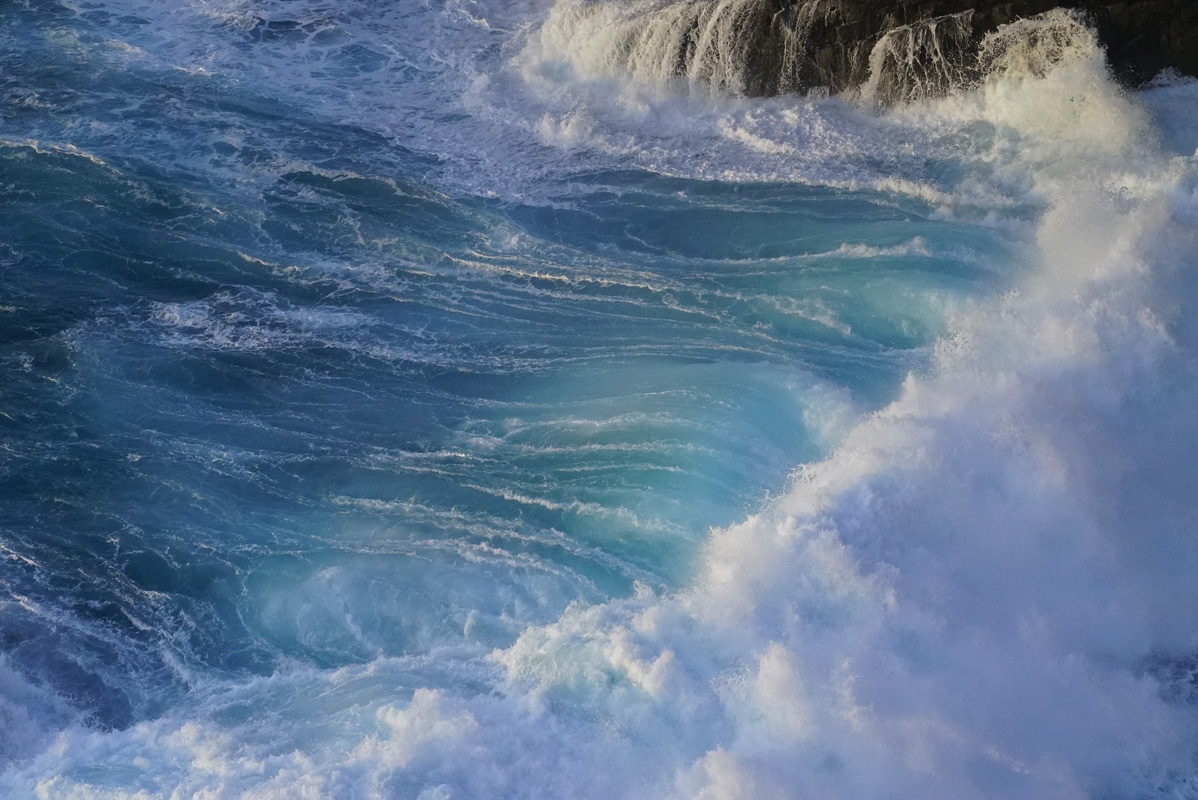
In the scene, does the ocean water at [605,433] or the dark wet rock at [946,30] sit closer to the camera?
the ocean water at [605,433]

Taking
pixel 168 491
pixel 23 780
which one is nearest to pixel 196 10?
pixel 168 491

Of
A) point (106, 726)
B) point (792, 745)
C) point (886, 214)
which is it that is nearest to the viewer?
point (792, 745)

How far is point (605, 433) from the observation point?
1153 cm

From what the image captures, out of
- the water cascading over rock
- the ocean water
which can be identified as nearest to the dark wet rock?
the water cascading over rock

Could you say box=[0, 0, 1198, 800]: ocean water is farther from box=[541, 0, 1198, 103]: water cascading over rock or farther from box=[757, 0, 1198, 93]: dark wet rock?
box=[757, 0, 1198, 93]: dark wet rock

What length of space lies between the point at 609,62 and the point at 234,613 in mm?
10251

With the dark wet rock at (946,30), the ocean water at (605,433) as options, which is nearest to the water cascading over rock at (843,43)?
the dark wet rock at (946,30)

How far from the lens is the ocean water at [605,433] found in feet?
29.3

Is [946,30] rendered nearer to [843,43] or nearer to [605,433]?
[843,43]

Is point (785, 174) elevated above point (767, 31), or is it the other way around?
point (767, 31)

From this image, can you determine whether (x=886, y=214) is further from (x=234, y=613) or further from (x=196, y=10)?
(x=196, y=10)

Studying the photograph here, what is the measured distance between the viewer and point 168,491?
453 inches

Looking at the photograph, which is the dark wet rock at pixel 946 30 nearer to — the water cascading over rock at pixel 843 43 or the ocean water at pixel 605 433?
the water cascading over rock at pixel 843 43

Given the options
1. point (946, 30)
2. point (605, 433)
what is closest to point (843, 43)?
point (946, 30)
